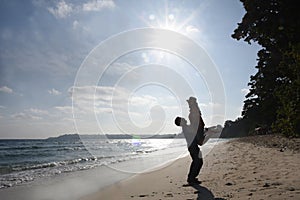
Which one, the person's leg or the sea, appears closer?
the person's leg

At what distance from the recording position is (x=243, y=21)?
12.8 meters

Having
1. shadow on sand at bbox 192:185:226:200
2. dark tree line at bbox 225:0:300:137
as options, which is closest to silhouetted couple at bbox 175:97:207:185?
shadow on sand at bbox 192:185:226:200

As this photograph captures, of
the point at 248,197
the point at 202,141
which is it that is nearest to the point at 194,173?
the point at 202,141

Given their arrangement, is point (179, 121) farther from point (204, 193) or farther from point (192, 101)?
point (204, 193)

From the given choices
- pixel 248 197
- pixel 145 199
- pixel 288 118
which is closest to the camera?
pixel 248 197

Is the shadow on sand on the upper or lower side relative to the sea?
lower

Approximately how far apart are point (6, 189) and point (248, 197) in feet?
30.1

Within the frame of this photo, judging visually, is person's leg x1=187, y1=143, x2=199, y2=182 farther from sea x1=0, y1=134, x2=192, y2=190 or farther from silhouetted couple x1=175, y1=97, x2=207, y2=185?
sea x1=0, y1=134, x2=192, y2=190

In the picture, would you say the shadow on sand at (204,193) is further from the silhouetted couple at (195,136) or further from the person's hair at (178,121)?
the person's hair at (178,121)

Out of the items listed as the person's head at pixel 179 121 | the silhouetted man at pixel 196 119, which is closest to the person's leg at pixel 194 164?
the silhouetted man at pixel 196 119

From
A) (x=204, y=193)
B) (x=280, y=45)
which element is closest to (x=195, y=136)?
(x=204, y=193)

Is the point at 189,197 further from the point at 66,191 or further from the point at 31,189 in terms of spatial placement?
the point at 31,189

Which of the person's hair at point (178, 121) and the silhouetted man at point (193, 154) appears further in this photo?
the person's hair at point (178, 121)

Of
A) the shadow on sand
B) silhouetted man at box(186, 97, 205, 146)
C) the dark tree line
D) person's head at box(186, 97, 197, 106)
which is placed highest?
the dark tree line
